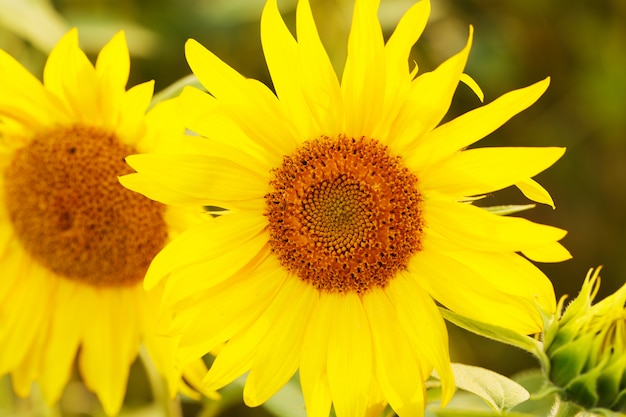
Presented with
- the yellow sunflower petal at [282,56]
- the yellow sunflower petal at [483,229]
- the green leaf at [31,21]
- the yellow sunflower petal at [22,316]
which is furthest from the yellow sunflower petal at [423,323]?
the green leaf at [31,21]

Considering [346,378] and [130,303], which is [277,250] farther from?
[130,303]

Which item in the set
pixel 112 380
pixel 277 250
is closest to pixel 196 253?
pixel 277 250

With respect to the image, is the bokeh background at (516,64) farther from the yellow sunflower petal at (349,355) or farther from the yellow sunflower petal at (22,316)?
the yellow sunflower petal at (349,355)

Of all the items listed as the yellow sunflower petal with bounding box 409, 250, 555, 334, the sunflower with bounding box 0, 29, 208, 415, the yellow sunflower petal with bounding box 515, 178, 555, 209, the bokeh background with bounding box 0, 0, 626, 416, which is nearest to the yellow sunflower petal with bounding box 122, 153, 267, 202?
the sunflower with bounding box 0, 29, 208, 415

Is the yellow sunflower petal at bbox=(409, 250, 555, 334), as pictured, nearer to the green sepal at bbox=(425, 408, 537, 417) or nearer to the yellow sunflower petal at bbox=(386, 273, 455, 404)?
the yellow sunflower petal at bbox=(386, 273, 455, 404)

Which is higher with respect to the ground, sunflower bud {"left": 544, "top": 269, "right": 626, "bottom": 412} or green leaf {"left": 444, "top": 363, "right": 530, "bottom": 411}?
sunflower bud {"left": 544, "top": 269, "right": 626, "bottom": 412}

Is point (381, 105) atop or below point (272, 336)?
atop
